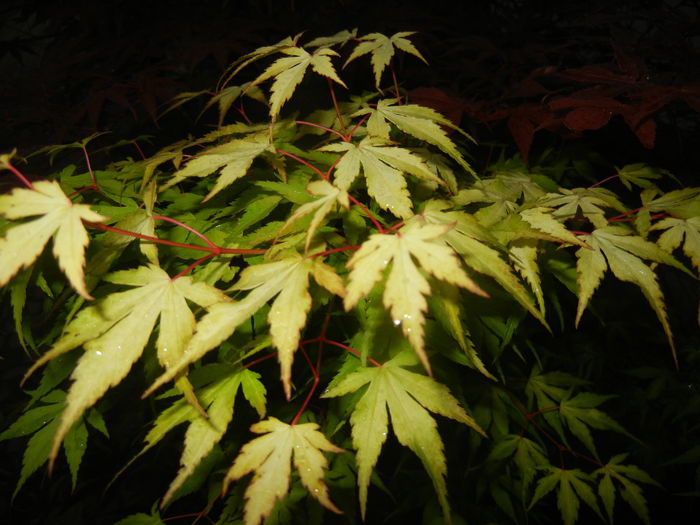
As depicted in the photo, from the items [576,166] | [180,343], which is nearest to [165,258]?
[180,343]

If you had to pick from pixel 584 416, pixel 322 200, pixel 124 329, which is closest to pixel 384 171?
pixel 322 200

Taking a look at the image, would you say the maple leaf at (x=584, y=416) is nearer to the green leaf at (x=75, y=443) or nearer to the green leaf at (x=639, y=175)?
the green leaf at (x=639, y=175)

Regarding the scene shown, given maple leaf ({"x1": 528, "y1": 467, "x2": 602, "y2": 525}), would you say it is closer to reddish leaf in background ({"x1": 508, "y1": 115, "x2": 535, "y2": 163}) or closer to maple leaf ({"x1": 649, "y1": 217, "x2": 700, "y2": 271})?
maple leaf ({"x1": 649, "y1": 217, "x2": 700, "y2": 271})

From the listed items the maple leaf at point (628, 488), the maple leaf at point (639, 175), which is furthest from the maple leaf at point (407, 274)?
the maple leaf at point (628, 488)

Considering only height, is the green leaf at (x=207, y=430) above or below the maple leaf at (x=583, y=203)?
below

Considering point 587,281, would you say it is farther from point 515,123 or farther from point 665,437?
point 665,437

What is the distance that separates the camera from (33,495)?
2.18m

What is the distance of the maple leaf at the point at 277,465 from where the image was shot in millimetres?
547

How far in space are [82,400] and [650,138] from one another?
47.9 inches

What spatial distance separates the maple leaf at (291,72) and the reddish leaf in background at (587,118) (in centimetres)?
59

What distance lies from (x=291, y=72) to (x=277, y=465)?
2.34 ft

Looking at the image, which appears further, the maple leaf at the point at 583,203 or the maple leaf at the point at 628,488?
the maple leaf at the point at 628,488

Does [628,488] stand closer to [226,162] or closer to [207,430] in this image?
[207,430]

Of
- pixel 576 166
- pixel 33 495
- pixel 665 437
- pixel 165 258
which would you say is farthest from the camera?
pixel 33 495
